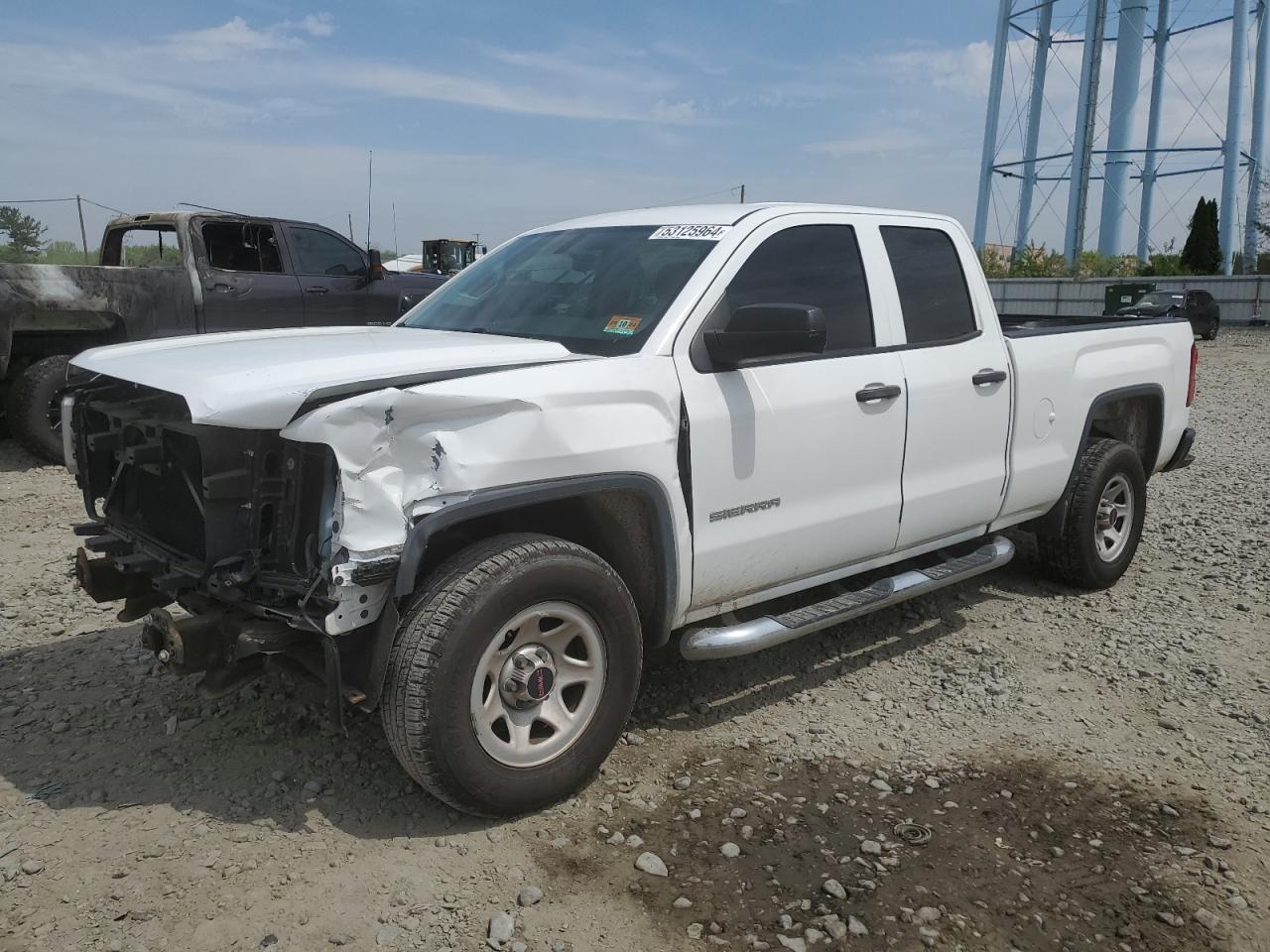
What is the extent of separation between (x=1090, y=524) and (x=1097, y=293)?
2908 centimetres

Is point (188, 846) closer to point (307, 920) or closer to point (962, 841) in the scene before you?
point (307, 920)

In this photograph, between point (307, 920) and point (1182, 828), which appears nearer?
point (307, 920)

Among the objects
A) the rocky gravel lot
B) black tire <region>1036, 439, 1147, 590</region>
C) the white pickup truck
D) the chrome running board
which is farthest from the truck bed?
the rocky gravel lot

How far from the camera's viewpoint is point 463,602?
116 inches

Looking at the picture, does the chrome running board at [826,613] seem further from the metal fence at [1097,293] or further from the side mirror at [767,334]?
the metal fence at [1097,293]

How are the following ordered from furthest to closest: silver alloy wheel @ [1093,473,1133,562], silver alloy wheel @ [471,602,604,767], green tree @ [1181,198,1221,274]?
1. green tree @ [1181,198,1221,274]
2. silver alloy wheel @ [1093,473,1133,562]
3. silver alloy wheel @ [471,602,604,767]

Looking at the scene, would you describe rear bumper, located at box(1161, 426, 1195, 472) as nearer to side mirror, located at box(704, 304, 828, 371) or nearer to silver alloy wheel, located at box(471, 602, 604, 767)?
side mirror, located at box(704, 304, 828, 371)

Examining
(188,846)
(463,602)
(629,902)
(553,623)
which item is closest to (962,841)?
(629,902)

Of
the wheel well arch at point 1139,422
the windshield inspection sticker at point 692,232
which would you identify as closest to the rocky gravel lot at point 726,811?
the wheel well arch at point 1139,422

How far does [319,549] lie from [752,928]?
5.18ft

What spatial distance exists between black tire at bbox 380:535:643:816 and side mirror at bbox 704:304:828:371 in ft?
2.75

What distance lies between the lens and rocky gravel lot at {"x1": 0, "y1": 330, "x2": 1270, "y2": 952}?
282 cm

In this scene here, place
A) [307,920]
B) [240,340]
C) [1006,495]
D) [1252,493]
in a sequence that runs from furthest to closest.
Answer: [1252,493], [1006,495], [240,340], [307,920]

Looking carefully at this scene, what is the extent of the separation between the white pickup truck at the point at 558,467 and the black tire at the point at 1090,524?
22.1 inches
